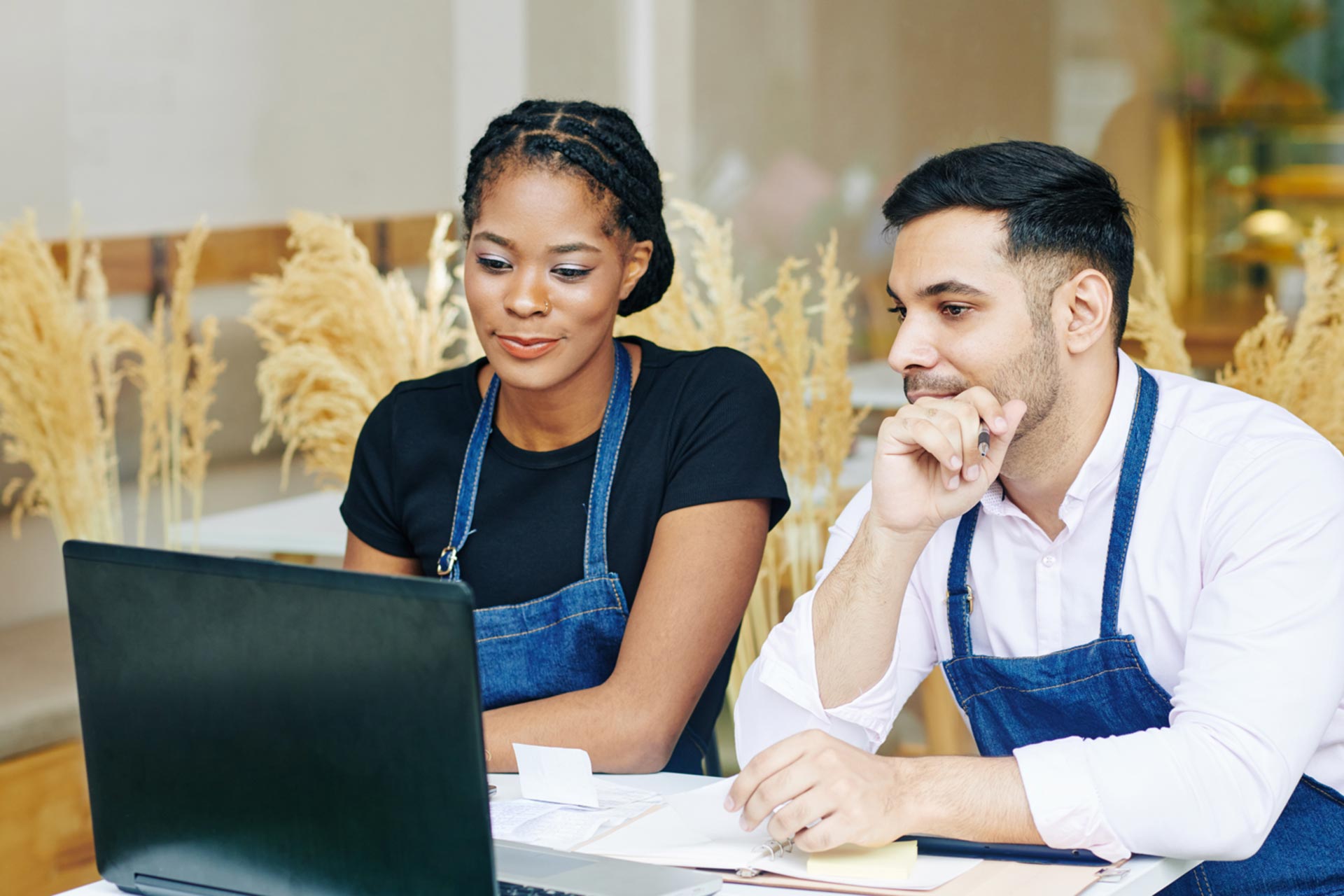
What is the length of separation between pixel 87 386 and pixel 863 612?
6.74 feet

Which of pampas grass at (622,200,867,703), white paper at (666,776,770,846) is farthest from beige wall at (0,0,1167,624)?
white paper at (666,776,770,846)

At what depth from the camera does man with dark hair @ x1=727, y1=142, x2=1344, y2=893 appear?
1.38m

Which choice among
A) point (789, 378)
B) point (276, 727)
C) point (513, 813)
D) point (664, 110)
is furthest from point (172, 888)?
point (664, 110)

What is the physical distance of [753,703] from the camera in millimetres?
1674

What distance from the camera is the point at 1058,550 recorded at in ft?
5.32

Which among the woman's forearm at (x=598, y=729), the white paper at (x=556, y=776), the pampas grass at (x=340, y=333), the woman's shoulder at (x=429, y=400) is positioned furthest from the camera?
the pampas grass at (x=340, y=333)

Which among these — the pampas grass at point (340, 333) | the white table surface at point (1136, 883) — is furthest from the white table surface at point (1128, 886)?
the pampas grass at point (340, 333)

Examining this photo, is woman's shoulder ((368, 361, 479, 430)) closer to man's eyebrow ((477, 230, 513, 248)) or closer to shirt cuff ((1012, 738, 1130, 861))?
man's eyebrow ((477, 230, 513, 248))

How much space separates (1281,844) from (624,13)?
8.30 ft

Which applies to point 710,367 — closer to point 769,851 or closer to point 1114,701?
point 1114,701

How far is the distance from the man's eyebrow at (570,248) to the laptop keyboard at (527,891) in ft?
2.94

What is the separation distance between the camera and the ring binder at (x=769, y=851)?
1307 millimetres

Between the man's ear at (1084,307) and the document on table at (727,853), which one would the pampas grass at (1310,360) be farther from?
the document on table at (727,853)

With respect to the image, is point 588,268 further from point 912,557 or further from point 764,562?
point 764,562
